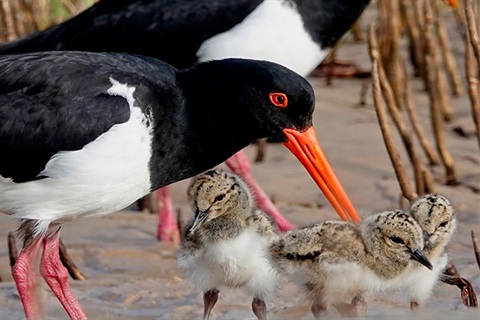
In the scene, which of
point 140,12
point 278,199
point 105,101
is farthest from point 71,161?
point 278,199

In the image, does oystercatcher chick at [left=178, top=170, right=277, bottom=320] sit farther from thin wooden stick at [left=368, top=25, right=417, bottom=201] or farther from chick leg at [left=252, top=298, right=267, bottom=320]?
thin wooden stick at [left=368, top=25, right=417, bottom=201]

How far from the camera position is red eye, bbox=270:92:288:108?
18.4 feet

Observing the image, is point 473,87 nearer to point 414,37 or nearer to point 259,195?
point 259,195

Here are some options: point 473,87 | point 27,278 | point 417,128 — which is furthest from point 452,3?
point 27,278

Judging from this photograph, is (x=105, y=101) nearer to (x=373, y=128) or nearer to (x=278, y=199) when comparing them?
(x=278, y=199)

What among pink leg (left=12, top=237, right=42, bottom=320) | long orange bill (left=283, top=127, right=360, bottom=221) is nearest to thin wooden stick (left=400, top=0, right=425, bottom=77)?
long orange bill (left=283, top=127, right=360, bottom=221)

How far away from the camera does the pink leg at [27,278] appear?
18.6 ft

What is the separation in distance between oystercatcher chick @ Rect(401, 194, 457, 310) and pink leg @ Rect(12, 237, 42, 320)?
172 centimetres

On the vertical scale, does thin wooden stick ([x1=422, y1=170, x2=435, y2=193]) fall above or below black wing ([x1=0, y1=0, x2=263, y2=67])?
below

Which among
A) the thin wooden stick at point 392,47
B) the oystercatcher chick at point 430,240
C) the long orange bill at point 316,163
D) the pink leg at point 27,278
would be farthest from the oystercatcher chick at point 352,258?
the thin wooden stick at point 392,47

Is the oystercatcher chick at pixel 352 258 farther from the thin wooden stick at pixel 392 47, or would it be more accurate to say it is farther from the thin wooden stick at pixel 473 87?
the thin wooden stick at pixel 392 47

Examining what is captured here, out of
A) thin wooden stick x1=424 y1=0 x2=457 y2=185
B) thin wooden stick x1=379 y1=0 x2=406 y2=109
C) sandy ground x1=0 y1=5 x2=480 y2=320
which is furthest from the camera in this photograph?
thin wooden stick x1=379 y1=0 x2=406 y2=109

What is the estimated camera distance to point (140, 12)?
724 cm

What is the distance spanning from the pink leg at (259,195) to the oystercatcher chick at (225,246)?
5.57 ft
